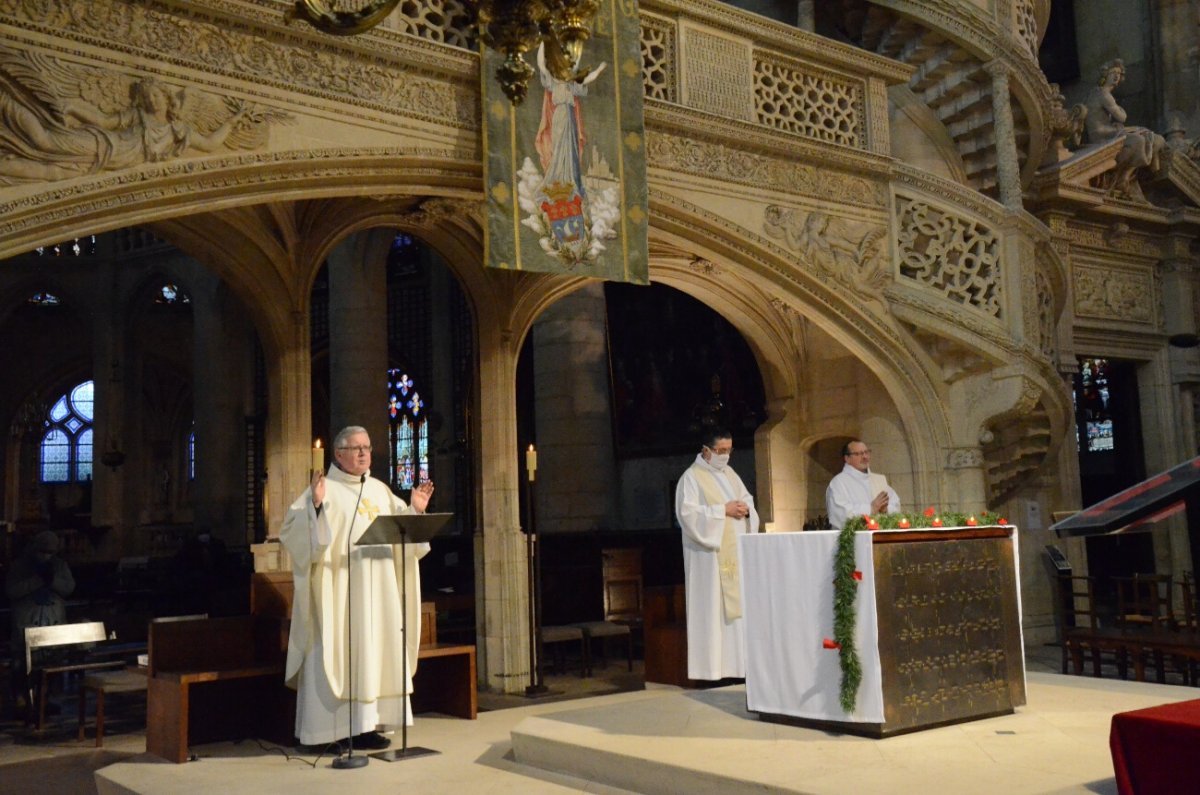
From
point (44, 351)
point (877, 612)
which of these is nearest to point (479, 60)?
point (877, 612)

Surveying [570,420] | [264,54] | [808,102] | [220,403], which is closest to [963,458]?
[808,102]

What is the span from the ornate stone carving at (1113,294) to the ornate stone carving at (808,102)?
18.1 ft

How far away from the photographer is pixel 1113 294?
14766 millimetres

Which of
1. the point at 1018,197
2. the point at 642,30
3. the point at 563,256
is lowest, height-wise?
the point at 563,256

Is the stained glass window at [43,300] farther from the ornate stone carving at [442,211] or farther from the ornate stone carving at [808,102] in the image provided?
the ornate stone carving at [808,102]

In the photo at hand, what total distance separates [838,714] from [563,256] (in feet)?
12.1

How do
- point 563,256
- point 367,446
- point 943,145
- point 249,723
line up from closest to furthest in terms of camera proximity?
point 367,446
point 249,723
point 563,256
point 943,145

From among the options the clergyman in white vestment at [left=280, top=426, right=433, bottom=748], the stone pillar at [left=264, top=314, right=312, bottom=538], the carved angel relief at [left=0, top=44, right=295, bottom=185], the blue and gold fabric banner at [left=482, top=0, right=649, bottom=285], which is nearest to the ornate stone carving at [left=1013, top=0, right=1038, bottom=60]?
the blue and gold fabric banner at [left=482, top=0, right=649, bottom=285]

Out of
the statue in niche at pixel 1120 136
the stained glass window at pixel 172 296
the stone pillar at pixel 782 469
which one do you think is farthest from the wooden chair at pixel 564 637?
the stained glass window at pixel 172 296

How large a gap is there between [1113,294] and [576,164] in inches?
361

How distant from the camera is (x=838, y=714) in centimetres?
578

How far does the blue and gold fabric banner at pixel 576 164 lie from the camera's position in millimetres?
7883

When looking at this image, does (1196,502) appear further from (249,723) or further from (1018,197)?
(1018,197)

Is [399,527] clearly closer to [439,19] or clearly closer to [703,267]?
[439,19]
